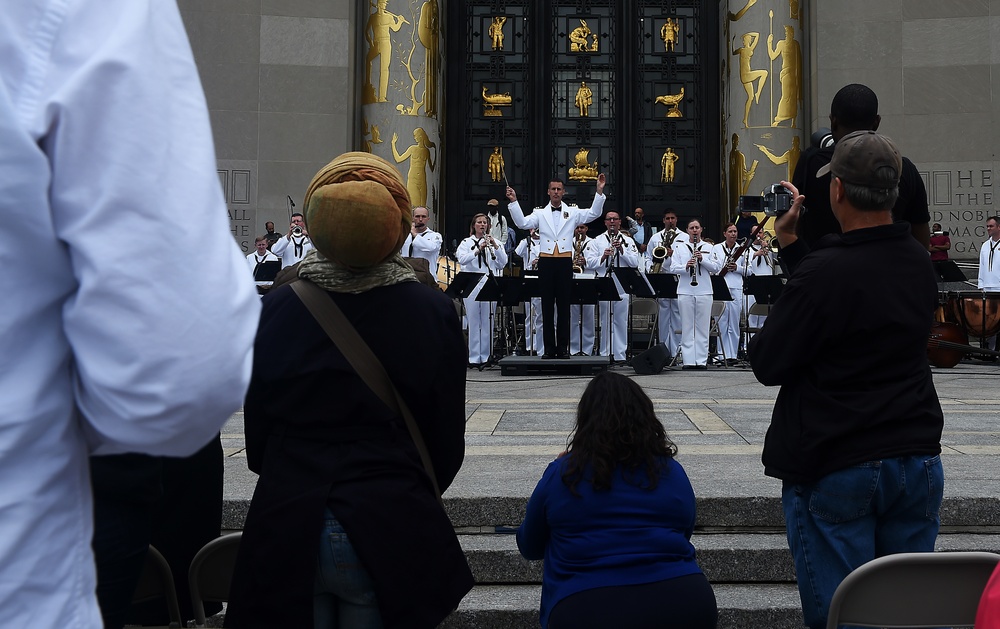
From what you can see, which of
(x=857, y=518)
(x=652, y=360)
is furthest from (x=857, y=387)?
(x=652, y=360)

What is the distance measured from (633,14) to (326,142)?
7124mm

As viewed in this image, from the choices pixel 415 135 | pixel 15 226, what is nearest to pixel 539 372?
pixel 415 135

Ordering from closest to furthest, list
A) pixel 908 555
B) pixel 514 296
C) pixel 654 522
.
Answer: pixel 908 555
pixel 654 522
pixel 514 296

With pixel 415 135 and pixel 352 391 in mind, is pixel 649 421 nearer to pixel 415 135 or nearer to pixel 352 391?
pixel 352 391

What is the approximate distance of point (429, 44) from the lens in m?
20.4

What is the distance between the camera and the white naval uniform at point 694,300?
54.0ft

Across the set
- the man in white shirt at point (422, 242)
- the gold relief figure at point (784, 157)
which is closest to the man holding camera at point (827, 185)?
the man in white shirt at point (422, 242)

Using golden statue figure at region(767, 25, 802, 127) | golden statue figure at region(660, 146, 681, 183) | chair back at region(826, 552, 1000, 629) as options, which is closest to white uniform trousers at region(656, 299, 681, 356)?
golden statue figure at region(767, 25, 802, 127)

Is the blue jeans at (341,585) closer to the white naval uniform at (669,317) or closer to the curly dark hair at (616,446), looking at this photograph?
the curly dark hair at (616,446)

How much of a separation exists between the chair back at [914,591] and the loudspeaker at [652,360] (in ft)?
38.7

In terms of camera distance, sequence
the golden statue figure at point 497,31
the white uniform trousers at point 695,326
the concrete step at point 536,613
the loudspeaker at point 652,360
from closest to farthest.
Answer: the concrete step at point 536,613, the loudspeaker at point 652,360, the white uniform trousers at point 695,326, the golden statue figure at point 497,31

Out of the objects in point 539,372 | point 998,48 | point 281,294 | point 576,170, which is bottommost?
point 539,372

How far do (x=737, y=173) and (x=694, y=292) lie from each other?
4.63m

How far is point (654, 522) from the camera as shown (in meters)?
3.18
